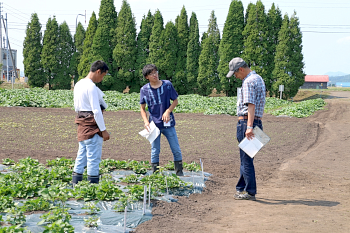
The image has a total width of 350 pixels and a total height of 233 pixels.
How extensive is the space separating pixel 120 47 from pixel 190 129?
976 inches

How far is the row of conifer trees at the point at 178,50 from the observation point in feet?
113

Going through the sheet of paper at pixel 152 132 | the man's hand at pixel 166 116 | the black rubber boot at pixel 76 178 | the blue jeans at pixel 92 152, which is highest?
the man's hand at pixel 166 116

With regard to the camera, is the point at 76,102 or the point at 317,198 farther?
the point at 317,198

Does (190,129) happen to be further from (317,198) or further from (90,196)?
(90,196)

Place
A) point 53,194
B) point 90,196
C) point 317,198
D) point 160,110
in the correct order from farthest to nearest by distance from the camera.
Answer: point 160,110, point 317,198, point 90,196, point 53,194

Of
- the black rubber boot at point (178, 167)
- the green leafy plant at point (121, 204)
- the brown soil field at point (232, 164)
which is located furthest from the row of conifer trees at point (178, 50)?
the green leafy plant at point (121, 204)

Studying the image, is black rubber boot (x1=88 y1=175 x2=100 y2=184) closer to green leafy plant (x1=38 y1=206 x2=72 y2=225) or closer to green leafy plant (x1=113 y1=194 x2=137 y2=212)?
green leafy plant (x1=113 y1=194 x2=137 y2=212)

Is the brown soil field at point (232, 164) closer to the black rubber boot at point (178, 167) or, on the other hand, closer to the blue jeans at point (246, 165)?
the blue jeans at point (246, 165)

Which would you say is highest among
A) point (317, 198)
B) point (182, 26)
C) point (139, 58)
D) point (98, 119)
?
point (182, 26)

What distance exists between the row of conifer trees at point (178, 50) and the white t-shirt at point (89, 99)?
1192 inches

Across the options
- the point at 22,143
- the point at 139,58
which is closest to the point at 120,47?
the point at 139,58

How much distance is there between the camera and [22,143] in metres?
9.83

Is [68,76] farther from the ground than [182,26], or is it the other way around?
[182,26]

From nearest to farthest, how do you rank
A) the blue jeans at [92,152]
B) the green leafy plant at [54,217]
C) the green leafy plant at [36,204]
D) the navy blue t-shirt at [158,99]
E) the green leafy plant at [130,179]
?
the green leafy plant at [54,217] → the green leafy plant at [36,204] → the blue jeans at [92,152] → the green leafy plant at [130,179] → the navy blue t-shirt at [158,99]
